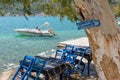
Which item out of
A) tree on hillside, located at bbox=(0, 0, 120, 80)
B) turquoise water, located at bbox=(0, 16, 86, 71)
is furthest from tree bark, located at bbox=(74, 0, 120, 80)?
turquoise water, located at bbox=(0, 16, 86, 71)

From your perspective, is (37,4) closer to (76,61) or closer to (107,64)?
(76,61)

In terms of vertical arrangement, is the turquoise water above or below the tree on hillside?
below

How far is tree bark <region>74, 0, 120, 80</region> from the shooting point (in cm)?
311

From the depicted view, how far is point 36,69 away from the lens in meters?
5.49

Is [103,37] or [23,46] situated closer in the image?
[103,37]

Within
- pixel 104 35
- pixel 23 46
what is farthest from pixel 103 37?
pixel 23 46

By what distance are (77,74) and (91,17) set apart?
16.2 feet

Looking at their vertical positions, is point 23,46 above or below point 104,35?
below

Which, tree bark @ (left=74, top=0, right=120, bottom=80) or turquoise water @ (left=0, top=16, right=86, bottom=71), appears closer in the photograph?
tree bark @ (left=74, top=0, right=120, bottom=80)

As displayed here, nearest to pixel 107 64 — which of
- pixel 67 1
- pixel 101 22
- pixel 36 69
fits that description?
pixel 101 22

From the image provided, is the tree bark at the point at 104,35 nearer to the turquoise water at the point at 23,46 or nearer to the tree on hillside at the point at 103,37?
the tree on hillside at the point at 103,37

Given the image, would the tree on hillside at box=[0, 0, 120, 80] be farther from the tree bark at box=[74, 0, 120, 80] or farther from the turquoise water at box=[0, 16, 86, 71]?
the turquoise water at box=[0, 16, 86, 71]

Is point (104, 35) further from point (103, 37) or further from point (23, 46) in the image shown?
point (23, 46)

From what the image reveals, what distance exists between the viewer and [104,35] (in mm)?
3119
